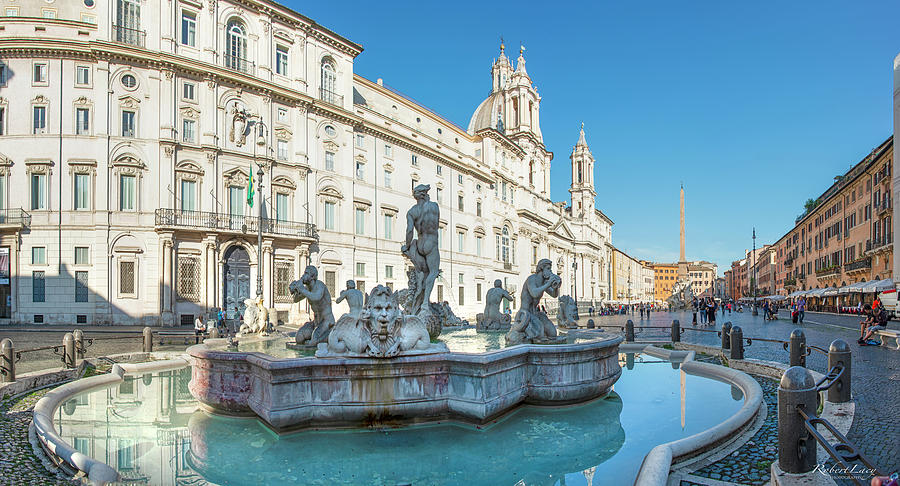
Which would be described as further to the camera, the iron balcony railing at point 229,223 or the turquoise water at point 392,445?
the iron balcony railing at point 229,223

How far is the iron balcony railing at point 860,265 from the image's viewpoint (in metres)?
38.4

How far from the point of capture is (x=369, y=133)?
3547 centimetres

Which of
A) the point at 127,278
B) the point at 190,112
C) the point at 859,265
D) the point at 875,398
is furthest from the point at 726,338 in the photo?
the point at 859,265

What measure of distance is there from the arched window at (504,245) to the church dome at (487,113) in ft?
43.3

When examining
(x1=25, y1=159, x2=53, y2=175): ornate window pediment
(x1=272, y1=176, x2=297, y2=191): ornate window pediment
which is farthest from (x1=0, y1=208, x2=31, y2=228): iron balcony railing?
(x1=272, y1=176, x2=297, y2=191): ornate window pediment

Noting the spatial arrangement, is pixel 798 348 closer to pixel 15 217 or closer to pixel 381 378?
pixel 381 378

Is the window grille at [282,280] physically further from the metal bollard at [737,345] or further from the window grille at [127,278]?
the metal bollard at [737,345]

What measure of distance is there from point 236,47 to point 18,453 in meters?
27.9

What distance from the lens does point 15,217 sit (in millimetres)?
23672

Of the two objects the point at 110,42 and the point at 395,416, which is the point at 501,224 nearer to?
the point at 110,42

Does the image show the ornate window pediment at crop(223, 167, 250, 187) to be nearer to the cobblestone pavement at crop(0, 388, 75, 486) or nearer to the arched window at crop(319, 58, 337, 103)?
the arched window at crop(319, 58, 337, 103)

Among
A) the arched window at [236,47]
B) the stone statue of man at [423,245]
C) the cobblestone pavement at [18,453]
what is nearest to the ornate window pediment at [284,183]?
the arched window at [236,47]

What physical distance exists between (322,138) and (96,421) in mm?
26877

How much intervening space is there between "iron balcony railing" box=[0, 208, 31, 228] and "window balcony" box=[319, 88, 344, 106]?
1644 centimetres
